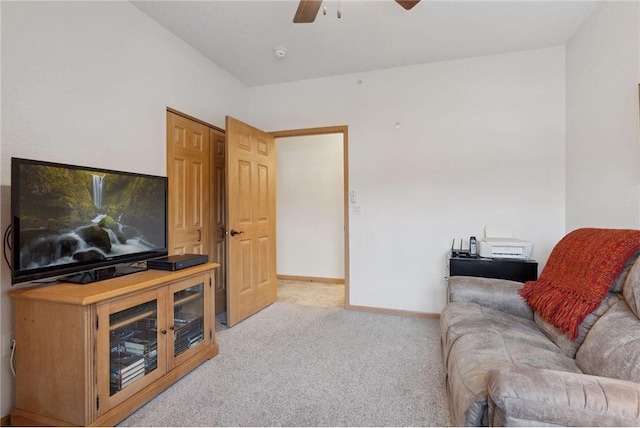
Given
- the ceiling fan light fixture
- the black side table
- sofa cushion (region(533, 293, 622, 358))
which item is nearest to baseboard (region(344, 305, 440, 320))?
the black side table

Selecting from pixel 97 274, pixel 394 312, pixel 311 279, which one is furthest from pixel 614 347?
pixel 311 279

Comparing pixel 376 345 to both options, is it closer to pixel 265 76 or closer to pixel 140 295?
pixel 140 295

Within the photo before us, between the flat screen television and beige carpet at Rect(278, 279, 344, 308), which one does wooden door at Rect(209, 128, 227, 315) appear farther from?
the flat screen television

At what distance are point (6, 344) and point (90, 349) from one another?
0.55 meters

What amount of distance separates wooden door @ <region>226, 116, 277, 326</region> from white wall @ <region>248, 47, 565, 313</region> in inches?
26.3

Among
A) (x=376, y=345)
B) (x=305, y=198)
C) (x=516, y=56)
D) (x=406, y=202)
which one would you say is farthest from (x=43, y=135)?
(x=516, y=56)

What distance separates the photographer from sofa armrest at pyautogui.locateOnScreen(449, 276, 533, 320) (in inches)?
76.7

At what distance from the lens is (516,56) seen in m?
2.90

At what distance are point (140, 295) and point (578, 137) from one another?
11.2 ft

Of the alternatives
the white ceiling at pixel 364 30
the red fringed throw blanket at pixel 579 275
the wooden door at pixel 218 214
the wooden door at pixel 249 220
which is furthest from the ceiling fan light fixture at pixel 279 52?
the red fringed throw blanket at pixel 579 275

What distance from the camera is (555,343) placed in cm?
158

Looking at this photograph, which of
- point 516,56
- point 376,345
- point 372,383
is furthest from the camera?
point 516,56

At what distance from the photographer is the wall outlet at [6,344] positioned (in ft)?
5.09

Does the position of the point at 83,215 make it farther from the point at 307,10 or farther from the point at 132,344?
the point at 307,10
